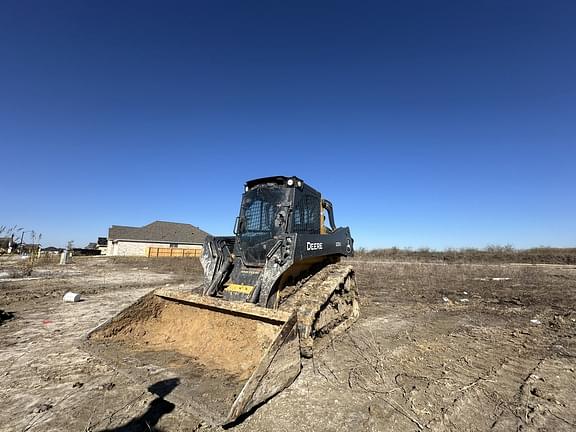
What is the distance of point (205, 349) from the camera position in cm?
419

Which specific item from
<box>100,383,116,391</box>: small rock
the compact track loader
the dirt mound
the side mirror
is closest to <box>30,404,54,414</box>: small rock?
<box>100,383,116,391</box>: small rock

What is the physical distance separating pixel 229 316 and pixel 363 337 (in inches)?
107

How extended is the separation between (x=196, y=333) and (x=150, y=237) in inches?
1661

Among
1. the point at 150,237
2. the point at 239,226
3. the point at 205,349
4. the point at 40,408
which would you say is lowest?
the point at 40,408

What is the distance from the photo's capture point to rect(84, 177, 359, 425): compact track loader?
3240 millimetres

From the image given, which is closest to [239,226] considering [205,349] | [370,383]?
[205,349]

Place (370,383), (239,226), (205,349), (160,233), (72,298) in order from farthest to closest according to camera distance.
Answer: (160,233) < (72,298) < (239,226) < (205,349) < (370,383)

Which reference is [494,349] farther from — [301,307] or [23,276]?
[23,276]

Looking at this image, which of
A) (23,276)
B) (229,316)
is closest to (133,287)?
(23,276)

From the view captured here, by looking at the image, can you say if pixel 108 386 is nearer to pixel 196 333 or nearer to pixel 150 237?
pixel 196 333

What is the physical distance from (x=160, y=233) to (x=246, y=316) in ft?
145

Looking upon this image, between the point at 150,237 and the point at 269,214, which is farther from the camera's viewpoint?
the point at 150,237

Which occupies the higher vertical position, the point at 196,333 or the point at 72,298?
the point at 196,333

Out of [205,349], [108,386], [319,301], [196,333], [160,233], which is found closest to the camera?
[108,386]
